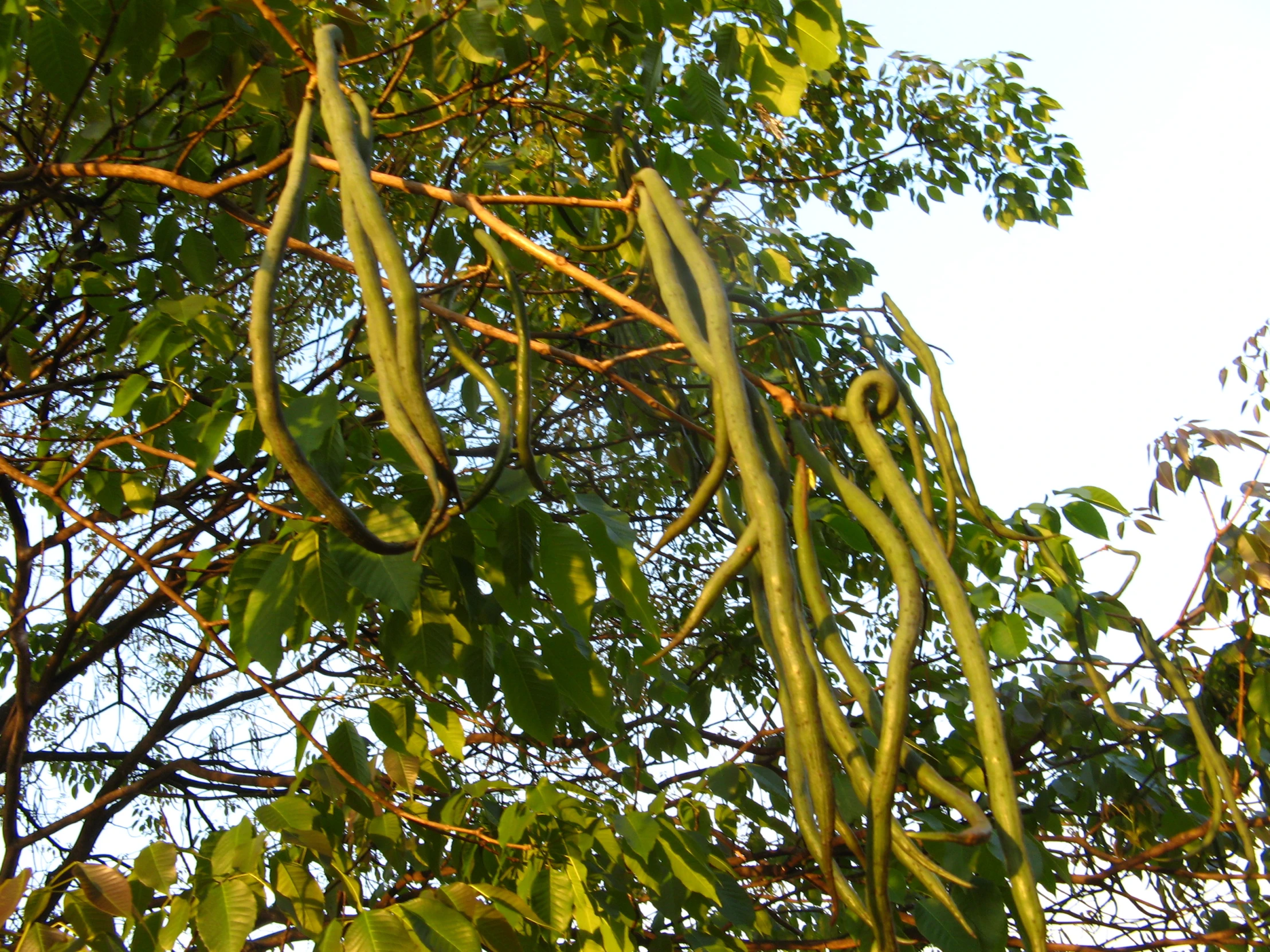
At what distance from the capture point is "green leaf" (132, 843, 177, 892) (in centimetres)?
144

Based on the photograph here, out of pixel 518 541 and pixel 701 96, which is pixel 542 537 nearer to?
pixel 518 541

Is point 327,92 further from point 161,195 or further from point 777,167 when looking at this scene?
point 777,167

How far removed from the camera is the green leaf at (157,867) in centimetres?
144

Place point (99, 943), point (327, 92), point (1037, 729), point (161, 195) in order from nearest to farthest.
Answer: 1. point (327, 92)
2. point (99, 943)
3. point (1037, 729)
4. point (161, 195)

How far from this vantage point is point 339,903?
1.83 metres

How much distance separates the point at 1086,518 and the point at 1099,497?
0.22ft

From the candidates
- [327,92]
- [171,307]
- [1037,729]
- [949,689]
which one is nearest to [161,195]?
[171,307]

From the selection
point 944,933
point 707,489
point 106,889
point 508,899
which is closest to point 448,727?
point 508,899

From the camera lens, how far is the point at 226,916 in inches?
54.0

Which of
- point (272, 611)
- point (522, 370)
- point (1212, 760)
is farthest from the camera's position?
point (272, 611)

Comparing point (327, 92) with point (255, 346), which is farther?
point (327, 92)

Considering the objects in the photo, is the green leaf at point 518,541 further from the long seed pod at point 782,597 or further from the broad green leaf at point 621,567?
the long seed pod at point 782,597

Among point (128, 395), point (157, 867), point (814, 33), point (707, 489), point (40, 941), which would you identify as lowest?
point (40, 941)

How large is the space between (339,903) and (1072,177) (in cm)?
437
